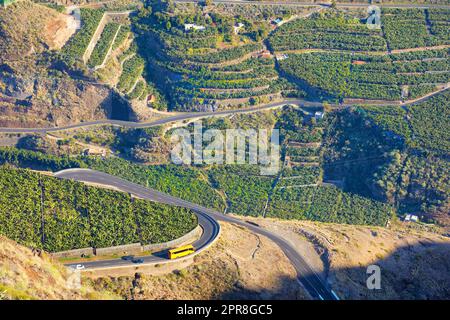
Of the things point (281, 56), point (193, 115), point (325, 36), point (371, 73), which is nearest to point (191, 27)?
point (281, 56)

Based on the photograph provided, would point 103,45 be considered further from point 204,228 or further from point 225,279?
point 225,279

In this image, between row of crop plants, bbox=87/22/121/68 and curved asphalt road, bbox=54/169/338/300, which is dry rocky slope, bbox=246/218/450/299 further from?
row of crop plants, bbox=87/22/121/68

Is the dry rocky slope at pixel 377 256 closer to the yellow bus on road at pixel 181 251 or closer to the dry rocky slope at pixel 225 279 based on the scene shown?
the dry rocky slope at pixel 225 279

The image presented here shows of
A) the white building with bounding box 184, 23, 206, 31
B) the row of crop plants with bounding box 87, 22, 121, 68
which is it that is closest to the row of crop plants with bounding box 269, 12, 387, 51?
the white building with bounding box 184, 23, 206, 31

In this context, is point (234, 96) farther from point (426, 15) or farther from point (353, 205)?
point (426, 15)

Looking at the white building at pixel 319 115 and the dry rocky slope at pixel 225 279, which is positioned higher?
the white building at pixel 319 115

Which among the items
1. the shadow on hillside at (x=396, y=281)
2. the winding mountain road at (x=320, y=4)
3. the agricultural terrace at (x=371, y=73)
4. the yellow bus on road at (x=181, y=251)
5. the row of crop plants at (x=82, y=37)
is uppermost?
the winding mountain road at (x=320, y=4)

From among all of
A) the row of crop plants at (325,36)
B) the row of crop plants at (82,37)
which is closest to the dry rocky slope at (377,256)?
the row of crop plants at (325,36)
